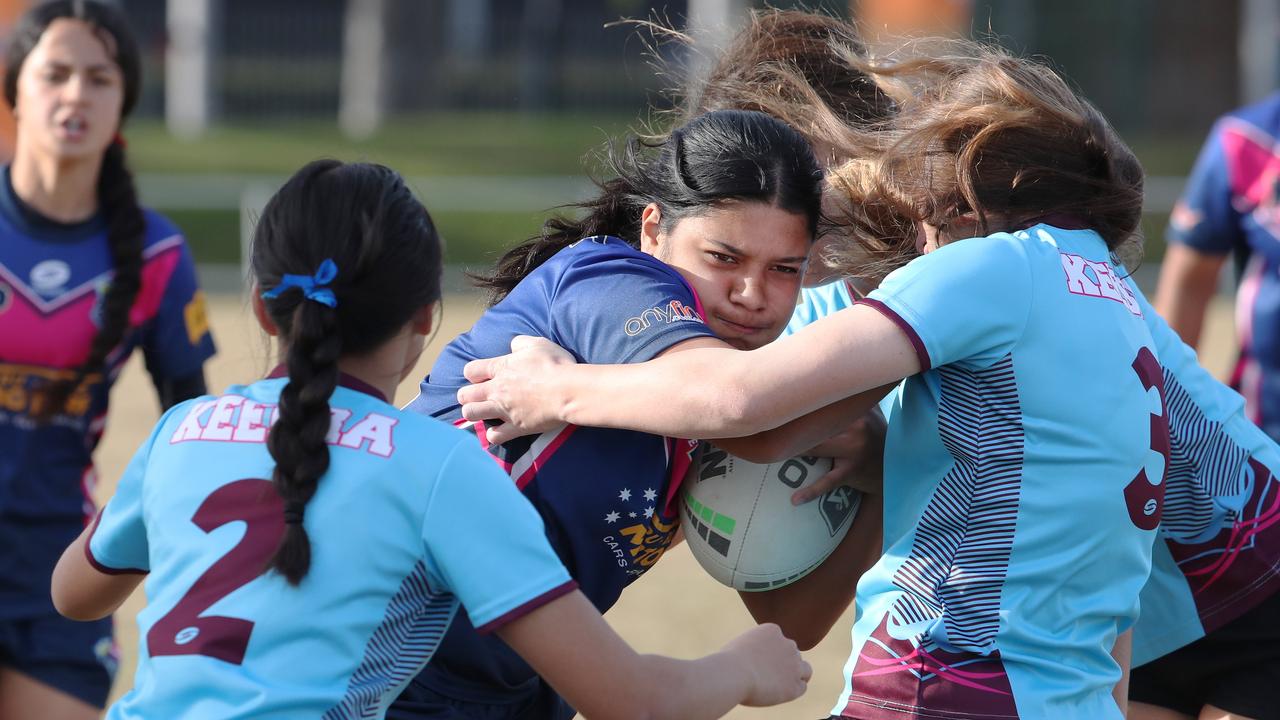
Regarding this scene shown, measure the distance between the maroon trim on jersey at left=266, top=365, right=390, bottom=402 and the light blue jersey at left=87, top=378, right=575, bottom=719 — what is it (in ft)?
0.24

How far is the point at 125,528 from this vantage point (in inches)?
92.4

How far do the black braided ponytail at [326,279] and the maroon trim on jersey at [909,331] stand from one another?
28.0 inches

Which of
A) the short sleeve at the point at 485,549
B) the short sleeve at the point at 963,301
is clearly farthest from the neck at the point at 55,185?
the short sleeve at the point at 963,301

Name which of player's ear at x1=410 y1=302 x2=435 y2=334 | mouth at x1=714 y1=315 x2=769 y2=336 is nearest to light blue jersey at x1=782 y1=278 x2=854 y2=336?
mouth at x1=714 y1=315 x2=769 y2=336

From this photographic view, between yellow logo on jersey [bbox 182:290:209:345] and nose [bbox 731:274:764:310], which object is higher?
nose [bbox 731:274:764:310]

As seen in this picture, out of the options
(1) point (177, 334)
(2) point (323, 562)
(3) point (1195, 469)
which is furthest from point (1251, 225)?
(2) point (323, 562)

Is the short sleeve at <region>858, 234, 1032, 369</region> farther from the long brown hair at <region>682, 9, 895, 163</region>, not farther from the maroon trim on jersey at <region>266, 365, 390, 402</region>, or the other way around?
the long brown hair at <region>682, 9, 895, 163</region>

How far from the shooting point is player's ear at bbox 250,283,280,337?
7.70ft

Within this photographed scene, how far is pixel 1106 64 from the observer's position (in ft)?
80.1

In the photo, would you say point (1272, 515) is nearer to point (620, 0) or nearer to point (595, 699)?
point (595, 699)

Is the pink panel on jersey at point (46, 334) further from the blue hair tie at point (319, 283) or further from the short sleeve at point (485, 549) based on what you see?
the short sleeve at point (485, 549)

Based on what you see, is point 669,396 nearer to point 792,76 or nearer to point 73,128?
point 792,76

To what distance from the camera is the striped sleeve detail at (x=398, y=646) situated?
2209 millimetres

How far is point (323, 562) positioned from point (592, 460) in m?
0.68
